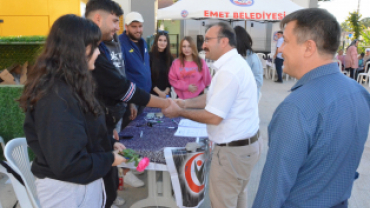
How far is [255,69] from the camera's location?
422 cm

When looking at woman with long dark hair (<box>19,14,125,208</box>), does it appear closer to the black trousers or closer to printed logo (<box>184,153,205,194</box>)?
the black trousers

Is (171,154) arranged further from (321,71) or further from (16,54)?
(16,54)

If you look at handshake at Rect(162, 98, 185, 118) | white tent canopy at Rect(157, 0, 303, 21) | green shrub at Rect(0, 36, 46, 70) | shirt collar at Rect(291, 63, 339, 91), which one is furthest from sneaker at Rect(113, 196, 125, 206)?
white tent canopy at Rect(157, 0, 303, 21)

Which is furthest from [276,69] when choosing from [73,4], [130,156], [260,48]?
[130,156]

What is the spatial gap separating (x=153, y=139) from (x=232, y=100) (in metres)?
0.87

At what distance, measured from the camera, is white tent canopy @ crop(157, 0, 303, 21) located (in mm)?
7719

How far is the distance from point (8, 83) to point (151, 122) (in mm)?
2132

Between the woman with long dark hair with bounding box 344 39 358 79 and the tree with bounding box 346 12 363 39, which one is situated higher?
the tree with bounding box 346 12 363 39

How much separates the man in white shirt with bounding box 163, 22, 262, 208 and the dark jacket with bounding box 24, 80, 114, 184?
3.08 ft

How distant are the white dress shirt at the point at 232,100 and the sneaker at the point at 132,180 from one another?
5.47ft

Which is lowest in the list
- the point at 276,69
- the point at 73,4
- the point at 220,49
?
the point at 276,69

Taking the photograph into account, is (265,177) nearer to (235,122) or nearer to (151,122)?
(235,122)

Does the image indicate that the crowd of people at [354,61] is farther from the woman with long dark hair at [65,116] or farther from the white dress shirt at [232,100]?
the woman with long dark hair at [65,116]

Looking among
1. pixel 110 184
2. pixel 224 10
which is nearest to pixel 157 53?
pixel 110 184
